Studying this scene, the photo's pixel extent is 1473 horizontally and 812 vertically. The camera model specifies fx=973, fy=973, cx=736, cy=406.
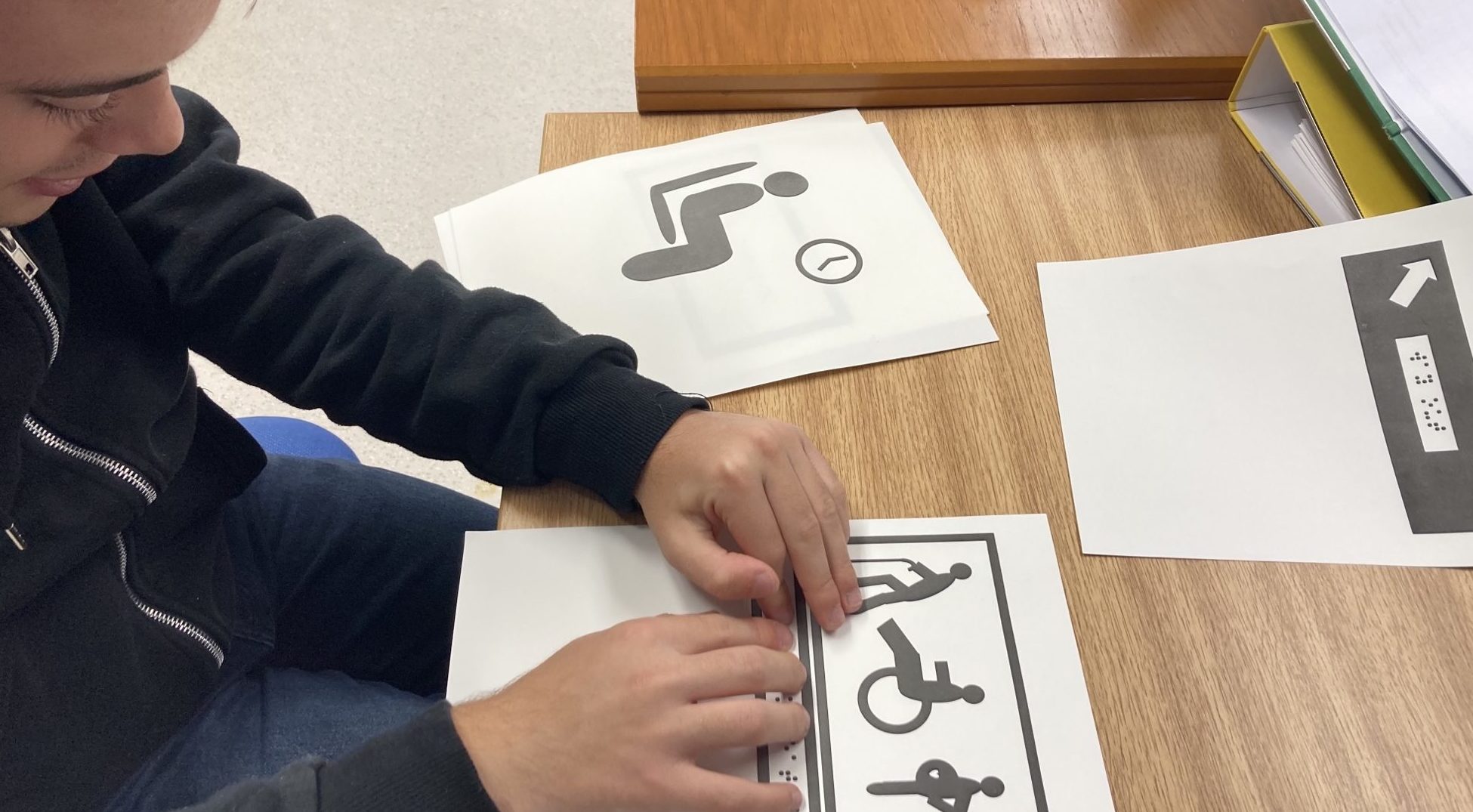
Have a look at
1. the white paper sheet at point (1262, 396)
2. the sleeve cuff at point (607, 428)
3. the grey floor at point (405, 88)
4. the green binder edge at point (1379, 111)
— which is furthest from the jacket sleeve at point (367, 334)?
the grey floor at point (405, 88)

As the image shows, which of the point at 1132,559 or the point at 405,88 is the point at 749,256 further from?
the point at 405,88

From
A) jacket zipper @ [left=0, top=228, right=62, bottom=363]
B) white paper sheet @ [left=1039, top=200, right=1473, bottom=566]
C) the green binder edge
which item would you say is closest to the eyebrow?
jacket zipper @ [left=0, top=228, right=62, bottom=363]

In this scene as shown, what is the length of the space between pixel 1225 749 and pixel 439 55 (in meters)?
1.60

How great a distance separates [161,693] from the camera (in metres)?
0.54

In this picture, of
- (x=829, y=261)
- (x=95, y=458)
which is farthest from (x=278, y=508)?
(x=829, y=261)

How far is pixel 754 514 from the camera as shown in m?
0.48

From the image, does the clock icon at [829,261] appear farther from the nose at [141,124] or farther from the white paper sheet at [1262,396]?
the nose at [141,124]

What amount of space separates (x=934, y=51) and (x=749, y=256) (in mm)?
216

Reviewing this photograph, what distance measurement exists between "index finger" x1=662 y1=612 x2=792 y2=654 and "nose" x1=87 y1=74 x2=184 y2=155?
0.31 m

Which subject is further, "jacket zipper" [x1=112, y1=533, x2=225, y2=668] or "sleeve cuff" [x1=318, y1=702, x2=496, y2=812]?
"jacket zipper" [x1=112, y1=533, x2=225, y2=668]

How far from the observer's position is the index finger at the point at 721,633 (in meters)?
0.45

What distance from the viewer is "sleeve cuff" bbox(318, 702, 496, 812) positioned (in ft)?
1.38

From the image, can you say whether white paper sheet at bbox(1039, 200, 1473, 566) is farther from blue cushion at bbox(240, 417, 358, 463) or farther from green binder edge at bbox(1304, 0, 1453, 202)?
blue cushion at bbox(240, 417, 358, 463)

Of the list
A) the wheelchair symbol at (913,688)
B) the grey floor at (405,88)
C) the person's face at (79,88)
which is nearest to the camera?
the person's face at (79,88)
